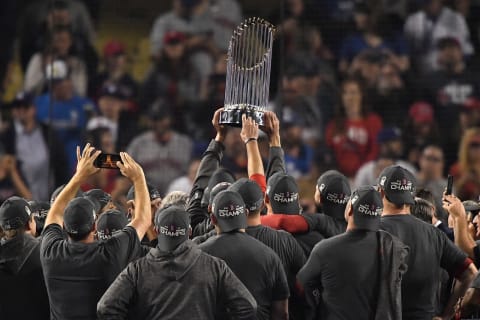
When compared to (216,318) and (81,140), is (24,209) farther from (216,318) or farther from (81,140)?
(81,140)

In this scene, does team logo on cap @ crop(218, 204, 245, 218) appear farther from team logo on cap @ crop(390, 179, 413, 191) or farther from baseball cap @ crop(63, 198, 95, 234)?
team logo on cap @ crop(390, 179, 413, 191)

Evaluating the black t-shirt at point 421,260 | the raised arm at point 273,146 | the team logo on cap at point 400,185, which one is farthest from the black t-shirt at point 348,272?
the raised arm at point 273,146

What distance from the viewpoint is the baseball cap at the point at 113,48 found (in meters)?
12.8

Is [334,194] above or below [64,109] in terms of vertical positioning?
below

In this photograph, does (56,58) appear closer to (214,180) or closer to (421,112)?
(421,112)

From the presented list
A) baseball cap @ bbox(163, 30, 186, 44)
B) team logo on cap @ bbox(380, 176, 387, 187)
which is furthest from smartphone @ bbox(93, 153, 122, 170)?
baseball cap @ bbox(163, 30, 186, 44)

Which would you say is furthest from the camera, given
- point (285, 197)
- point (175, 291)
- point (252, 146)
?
point (252, 146)

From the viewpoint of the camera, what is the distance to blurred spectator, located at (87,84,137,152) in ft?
40.9

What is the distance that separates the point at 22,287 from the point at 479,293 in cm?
257

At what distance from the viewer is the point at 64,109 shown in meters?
12.5

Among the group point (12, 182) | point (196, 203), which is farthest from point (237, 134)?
point (196, 203)

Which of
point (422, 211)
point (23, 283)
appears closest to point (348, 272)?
point (422, 211)

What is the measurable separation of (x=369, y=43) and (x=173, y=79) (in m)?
2.38

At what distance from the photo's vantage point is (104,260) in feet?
18.1
